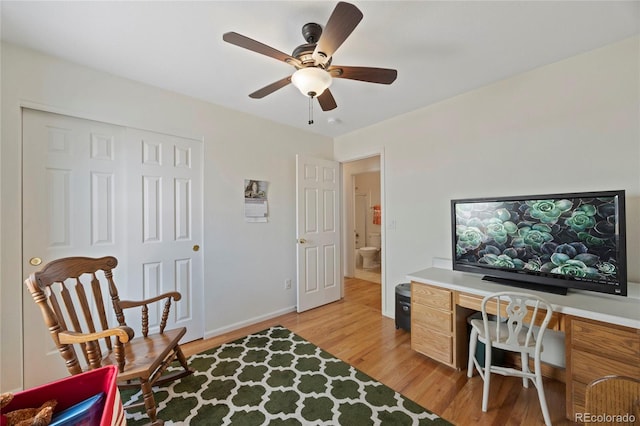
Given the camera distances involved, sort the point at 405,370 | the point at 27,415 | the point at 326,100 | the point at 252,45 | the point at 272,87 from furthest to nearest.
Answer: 1. the point at 405,370
2. the point at 326,100
3. the point at 272,87
4. the point at 252,45
5. the point at 27,415

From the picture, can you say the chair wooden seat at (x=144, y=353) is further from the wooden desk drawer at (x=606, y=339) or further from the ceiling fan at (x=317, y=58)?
the wooden desk drawer at (x=606, y=339)

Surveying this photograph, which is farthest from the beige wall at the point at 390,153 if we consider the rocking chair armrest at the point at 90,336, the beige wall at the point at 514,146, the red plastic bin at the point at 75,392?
the red plastic bin at the point at 75,392

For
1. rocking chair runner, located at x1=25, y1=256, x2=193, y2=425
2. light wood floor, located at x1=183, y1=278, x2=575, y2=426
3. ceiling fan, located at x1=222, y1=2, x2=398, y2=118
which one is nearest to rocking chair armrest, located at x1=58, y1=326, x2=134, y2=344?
rocking chair runner, located at x1=25, y1=256, x2=193, y2=425

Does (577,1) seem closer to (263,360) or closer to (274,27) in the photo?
(274,27)

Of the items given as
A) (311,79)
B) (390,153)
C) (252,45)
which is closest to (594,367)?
(311,79)

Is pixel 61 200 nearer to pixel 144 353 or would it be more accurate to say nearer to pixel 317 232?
pixel 144 353

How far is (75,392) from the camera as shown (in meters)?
0.75

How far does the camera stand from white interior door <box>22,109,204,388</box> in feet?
6.03

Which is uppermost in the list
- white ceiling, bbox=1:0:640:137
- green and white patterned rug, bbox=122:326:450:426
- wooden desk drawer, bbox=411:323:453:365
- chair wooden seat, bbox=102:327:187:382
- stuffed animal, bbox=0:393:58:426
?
white ceiling, bbox=1:0:640:137

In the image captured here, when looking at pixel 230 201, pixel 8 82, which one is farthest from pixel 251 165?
pixel 8 82

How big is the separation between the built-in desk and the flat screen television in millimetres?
121

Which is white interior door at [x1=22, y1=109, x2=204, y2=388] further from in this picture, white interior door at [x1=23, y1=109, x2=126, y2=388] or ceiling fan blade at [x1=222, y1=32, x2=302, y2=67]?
ceiling fan blade at [x1=222, y1=32, x2=302, y2=67]

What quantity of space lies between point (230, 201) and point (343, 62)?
1791mm

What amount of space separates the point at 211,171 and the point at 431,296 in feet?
8.03
